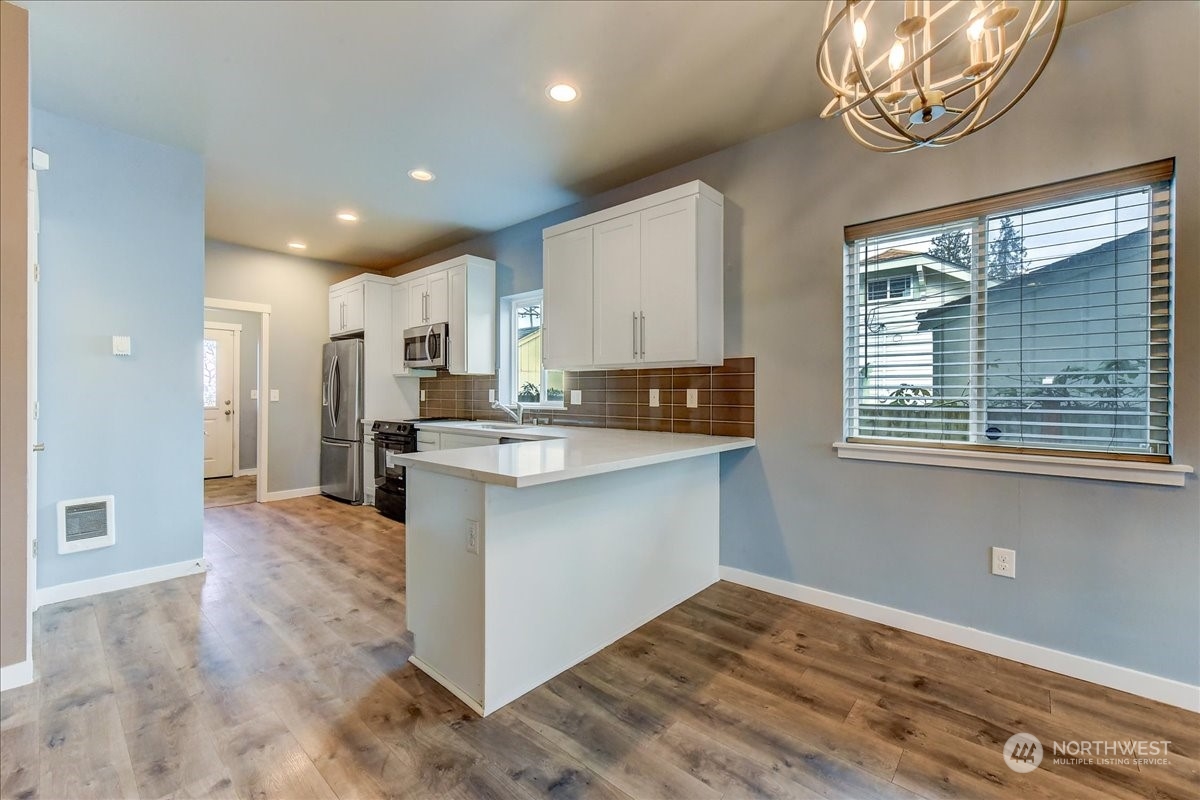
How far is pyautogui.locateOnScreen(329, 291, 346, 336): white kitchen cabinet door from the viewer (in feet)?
17.7

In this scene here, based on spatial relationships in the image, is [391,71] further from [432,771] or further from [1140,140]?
[1140,140]

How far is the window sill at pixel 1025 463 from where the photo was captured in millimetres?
1888

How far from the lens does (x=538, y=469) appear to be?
178 centimetres

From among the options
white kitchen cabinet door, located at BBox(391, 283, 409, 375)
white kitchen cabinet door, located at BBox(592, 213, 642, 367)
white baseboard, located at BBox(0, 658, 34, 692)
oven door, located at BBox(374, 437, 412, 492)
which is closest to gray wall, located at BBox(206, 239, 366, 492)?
white kitchen cabinet door, located at BBox(391, 283, 409, 375)

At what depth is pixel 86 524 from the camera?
112 inches

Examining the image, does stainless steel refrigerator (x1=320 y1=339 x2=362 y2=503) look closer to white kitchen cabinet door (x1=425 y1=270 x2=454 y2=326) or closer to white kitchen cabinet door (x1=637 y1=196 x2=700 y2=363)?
white kitchen cabinet door (x1=425 y1=270 x2=454 y2=326)

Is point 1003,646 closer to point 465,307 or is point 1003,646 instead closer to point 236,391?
point 465,307

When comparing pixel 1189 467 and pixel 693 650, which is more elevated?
pixel 1189 467

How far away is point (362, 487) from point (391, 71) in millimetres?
3882

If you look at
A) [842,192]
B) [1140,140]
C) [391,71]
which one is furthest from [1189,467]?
[391,71]

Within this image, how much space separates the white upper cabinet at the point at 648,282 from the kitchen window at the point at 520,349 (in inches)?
41.9

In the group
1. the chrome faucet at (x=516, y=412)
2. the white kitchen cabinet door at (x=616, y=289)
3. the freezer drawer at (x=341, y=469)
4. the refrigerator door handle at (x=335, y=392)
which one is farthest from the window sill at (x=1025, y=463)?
the refrigerator door handle at (x=335, y=392)

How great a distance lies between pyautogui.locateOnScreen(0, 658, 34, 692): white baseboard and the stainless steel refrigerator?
122 inches

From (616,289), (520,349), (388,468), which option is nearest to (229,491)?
(388,468)
